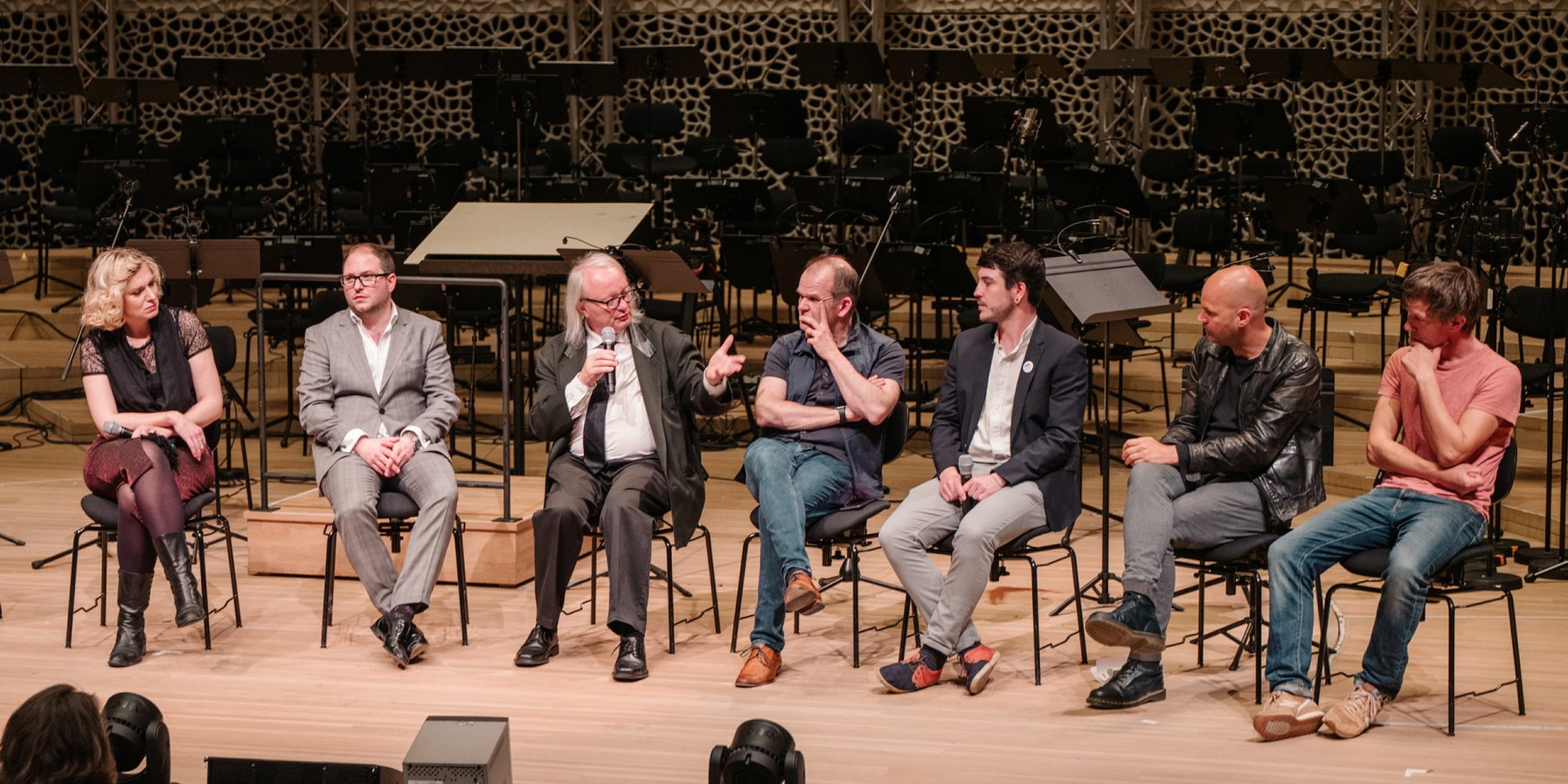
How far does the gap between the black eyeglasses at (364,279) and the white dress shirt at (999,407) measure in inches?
75.8

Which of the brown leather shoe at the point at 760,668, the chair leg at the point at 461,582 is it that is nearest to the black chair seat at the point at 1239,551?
the brown leather shoe at the point at 760,668

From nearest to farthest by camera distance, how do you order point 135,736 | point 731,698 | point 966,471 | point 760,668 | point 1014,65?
1. point 135,736
2. point 731,698
3. point 760,668
4. point 966,471
5. point 1014,65

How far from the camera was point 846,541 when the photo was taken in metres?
4.84

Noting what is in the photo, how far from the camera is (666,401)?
510 cm

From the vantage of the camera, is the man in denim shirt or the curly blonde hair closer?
the man in denim shirt

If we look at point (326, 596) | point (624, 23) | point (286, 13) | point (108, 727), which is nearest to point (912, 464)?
point (326, 596)

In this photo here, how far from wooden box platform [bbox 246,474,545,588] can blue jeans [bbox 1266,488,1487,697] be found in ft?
8.45

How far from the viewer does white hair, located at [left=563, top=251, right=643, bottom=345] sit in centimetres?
509

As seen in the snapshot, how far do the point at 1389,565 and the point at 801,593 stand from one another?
153 centimetres

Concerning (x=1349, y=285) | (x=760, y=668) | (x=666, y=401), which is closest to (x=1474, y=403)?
(x=760, y=668)

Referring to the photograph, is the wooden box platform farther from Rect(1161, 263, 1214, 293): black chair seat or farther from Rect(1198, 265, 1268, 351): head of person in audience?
Rect(1161, 263, 1214, 293): black chair seat

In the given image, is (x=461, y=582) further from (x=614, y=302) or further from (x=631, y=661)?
(x=614, y=302)

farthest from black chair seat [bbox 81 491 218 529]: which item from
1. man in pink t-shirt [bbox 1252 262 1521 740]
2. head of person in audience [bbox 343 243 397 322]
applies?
man in pink t-shirt [bbox 1252 262 1521 740]

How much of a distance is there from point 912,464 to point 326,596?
339cm
